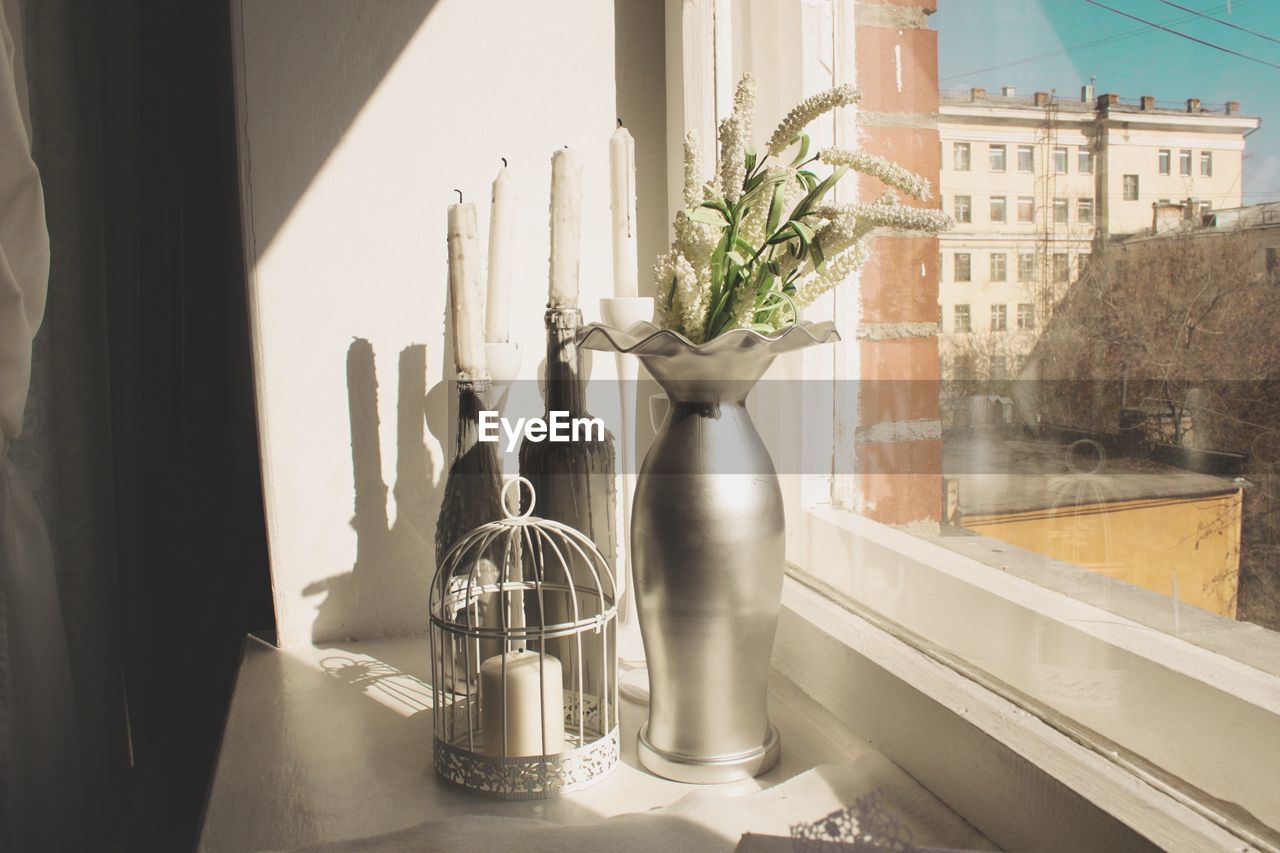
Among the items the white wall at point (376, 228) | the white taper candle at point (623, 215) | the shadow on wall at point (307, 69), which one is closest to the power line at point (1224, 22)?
the white taper candle at point (623, 215)

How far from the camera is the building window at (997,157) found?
2.43 ft

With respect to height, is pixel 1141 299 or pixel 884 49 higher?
pixel 884 49

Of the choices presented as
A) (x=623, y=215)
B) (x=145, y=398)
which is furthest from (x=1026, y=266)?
(x=145, y=398)

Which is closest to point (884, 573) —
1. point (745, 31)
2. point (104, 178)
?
point (745, 31)

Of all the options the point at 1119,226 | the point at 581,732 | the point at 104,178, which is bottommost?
the point at 581,732

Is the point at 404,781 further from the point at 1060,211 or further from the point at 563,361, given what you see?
the point at 1060,211

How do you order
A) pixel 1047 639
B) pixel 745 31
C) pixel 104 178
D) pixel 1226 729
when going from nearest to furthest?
pixel 1226 729, pixel 1047 639, pixel 745 31, pixel 104 178

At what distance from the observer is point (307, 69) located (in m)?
1.16

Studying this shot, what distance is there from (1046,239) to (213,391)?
177cm

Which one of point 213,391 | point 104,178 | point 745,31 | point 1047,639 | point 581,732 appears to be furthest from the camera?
point 213,391

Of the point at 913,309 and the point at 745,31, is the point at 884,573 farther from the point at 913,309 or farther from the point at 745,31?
the point at 745,31

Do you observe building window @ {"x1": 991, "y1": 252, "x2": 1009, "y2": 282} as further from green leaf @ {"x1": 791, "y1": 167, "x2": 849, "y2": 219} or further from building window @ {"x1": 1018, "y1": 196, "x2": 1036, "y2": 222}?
green leaf @ {"x1": 791, "y1": 167, "x2": 849, "y2": 219}

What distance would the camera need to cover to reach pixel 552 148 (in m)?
1.22

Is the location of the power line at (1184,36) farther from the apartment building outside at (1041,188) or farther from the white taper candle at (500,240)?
the white taper candle at (500,240)
